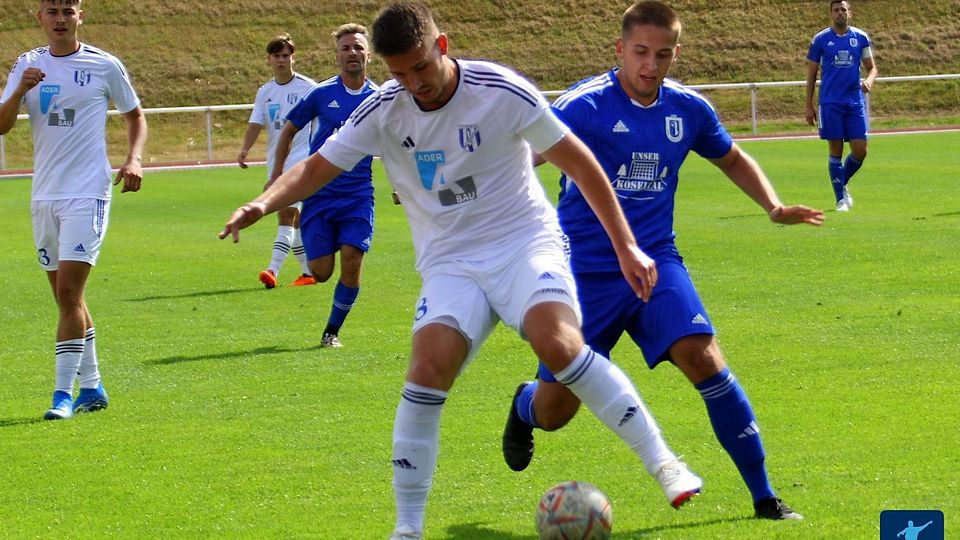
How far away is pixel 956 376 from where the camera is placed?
320 inches

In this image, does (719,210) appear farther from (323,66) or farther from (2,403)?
(323,66)

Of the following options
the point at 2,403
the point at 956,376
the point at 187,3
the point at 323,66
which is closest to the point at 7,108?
the point at 2,403

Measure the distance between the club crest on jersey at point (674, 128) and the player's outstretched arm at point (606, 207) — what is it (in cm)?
78

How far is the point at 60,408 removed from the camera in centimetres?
815

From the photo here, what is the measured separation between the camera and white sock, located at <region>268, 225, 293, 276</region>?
1434 centimetres

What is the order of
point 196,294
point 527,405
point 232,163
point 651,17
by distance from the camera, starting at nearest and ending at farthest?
1. point 651,17
2. point 527,405
3. point 196,294
4. point 232,163

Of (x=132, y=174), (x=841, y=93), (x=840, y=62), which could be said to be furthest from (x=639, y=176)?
(x=840, y=62)

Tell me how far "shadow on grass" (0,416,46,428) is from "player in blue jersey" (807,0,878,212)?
11960mm

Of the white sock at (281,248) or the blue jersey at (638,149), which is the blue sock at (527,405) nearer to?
the blue jersey at (638,149)

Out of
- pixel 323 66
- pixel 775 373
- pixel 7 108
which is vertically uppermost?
pixel 7 108

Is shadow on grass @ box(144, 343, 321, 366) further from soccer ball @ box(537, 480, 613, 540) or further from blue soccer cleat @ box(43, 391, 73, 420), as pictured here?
soccer ball @ box(537, 480, 613, 540)

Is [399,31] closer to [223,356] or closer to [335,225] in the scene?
[223,356]

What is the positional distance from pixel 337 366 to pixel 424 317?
14.1 feet

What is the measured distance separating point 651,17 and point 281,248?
355 inches
